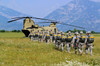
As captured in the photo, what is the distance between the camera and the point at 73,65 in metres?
9.24

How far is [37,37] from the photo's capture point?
36000 millimetres

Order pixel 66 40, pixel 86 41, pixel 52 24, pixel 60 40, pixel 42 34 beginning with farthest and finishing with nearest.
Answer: pixel 52 24 → pixel 42 34 → pixel 60 40 → pixel 66 40 → pixel 86 41

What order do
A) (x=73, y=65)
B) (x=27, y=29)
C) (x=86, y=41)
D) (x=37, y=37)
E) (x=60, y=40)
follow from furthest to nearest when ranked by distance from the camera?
(x=27, y=29) < (x=37, y=37) < (x=60, y=40) < (x=86, y=41) < (x=73, y=65)

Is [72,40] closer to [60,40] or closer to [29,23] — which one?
[60,40]

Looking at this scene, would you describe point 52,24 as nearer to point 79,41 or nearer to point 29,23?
point 29,23

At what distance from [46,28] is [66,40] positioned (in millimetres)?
23073

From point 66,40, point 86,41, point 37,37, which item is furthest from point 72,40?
point 37,37

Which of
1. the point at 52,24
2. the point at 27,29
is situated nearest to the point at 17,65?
the point at 27,29

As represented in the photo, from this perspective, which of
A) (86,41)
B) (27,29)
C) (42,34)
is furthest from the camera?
(27,29)

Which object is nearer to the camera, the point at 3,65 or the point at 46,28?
the point at 3,65

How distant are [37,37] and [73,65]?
2697 centimetres

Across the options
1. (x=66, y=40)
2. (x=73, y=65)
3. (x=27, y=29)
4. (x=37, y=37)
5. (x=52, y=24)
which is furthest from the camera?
(x=52, y=24)

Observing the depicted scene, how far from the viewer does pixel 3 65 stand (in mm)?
10289

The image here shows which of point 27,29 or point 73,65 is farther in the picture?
point 27,29
